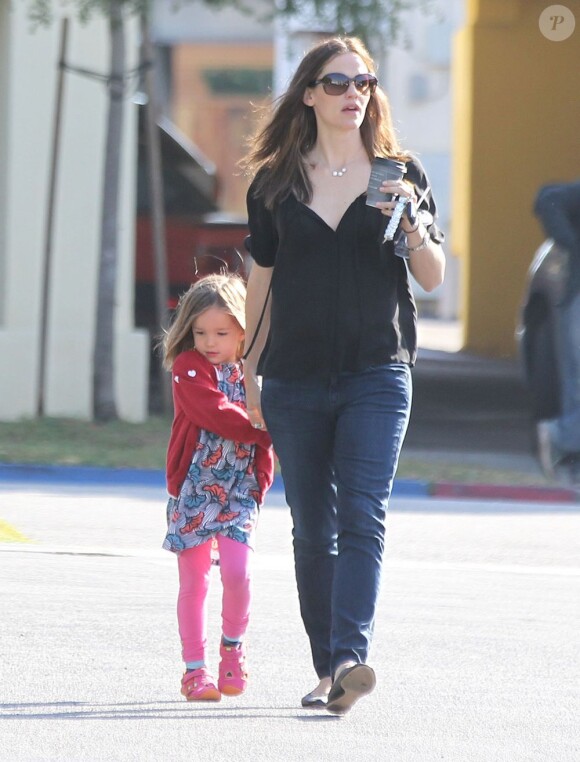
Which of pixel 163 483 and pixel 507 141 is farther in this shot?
pixel 507 141

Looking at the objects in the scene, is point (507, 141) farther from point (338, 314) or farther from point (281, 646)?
point (338, 314)

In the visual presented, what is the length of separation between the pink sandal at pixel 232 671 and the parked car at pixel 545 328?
697 centimetres

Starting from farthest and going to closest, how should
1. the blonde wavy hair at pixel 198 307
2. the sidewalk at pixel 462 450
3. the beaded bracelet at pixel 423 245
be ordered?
the sidewalk at pixel 462 450 → the blonde wavy hair at pixel 198 307 → the beaded bracelet at pixel 423 245

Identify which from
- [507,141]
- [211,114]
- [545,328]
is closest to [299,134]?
Answer: [545,328]

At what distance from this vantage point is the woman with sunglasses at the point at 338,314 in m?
4.22

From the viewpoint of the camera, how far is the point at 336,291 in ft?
13.9

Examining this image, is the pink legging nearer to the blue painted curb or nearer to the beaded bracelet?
the beaded bracelet

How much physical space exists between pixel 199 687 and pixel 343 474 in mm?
785

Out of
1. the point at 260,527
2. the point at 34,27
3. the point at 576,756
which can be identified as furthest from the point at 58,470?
the point at 576,756

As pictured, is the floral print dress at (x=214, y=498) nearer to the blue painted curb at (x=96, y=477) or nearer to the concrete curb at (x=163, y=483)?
the concrete curb at (x=163, y=483)

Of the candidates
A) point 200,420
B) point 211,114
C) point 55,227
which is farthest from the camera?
point 211,114

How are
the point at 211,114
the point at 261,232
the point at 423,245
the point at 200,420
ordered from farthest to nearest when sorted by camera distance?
1. the point at 211,114
2. the point at 200,420
3. the point at 261,232
4. the point at 423,245

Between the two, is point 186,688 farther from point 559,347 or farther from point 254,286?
point 559,347

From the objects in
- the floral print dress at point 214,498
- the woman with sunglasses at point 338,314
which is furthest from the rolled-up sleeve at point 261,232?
the floral print dress at point 214,498
